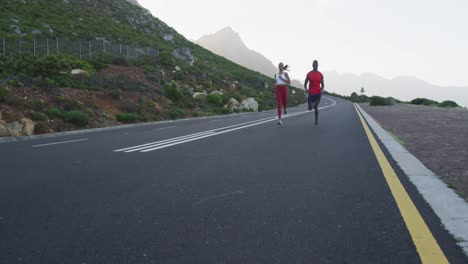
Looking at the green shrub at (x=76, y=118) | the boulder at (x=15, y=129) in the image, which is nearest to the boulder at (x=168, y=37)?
the green shrub at (x=76, y=118)

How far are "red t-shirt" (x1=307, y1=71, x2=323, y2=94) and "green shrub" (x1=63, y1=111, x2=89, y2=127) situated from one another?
9251 mm

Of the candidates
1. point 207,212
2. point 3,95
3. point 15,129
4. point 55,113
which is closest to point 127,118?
point 55,113

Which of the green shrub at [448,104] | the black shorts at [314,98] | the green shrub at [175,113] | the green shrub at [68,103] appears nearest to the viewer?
the black shorts at [314,98]

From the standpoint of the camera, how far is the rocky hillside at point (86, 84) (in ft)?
50.7

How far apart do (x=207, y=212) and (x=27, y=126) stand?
1169 cm

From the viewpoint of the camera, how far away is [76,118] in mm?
15688

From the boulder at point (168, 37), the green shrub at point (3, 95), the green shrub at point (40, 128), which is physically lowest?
the green shrub at point (40, 128)

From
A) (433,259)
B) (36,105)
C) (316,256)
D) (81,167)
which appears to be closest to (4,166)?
(81,167)

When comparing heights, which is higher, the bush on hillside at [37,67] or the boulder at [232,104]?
the bush on hillside at [37,67]

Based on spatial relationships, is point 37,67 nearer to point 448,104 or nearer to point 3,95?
point 3,95

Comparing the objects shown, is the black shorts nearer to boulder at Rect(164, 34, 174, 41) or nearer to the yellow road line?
the yellow road line

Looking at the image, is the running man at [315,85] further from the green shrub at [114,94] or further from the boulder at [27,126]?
the green shrub at [114,94]

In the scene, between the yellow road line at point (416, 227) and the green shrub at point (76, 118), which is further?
the green shrub at point (76, 118)

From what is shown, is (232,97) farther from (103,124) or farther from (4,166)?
(4,166)
